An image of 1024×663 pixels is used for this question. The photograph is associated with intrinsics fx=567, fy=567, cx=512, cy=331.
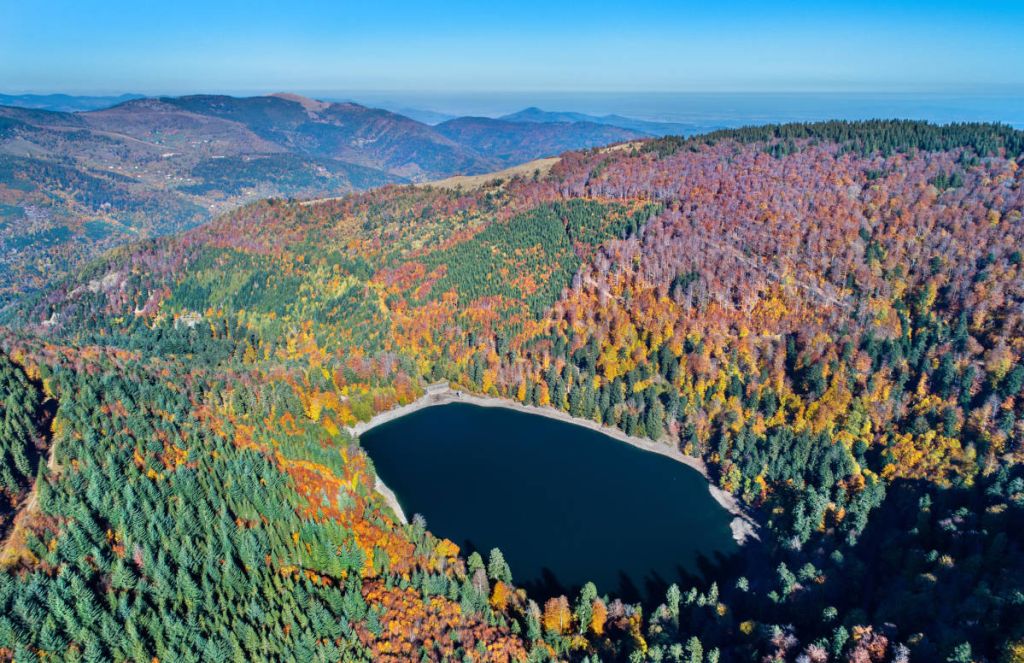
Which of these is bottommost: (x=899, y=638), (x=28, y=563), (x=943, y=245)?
(x=899, y=638)

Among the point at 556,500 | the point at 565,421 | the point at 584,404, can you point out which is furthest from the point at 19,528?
the point at 584,404

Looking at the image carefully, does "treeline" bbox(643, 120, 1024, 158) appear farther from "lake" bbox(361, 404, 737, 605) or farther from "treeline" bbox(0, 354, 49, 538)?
"treeline" bbox(0, 354, 49, 538)

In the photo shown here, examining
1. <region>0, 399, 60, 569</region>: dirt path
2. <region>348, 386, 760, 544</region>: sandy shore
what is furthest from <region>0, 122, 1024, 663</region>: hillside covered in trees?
<region>348, 386, 760, 544</region>: sandy shore

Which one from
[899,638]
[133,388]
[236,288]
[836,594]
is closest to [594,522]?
[836,594]

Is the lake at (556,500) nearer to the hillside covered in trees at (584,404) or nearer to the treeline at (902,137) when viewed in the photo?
the hillside covered in trees at (584,404)

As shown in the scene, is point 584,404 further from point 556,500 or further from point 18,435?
point 18,435

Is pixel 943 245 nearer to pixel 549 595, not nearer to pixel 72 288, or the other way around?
pixel 549 595
